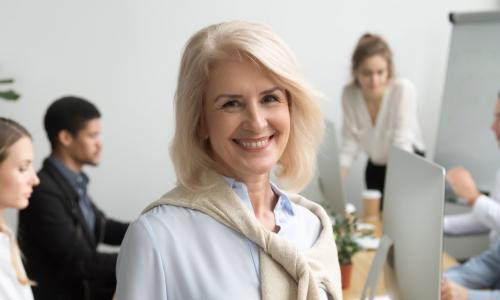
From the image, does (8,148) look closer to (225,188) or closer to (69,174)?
(69,174)

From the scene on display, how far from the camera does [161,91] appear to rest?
13.1ft

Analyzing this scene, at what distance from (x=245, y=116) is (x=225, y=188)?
14 cm

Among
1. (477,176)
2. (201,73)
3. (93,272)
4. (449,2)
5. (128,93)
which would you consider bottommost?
(93,272)

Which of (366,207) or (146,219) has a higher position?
(146,219)

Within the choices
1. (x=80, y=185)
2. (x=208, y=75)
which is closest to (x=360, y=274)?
(x=80, y=185)

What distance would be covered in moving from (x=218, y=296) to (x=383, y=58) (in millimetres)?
2471

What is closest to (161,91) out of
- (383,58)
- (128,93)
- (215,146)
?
(128,93)

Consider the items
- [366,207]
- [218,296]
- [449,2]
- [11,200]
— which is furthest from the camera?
[449,2]

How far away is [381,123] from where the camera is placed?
3311mm

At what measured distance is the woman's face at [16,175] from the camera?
5.72ft

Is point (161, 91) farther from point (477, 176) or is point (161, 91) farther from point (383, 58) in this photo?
point (477, 176)

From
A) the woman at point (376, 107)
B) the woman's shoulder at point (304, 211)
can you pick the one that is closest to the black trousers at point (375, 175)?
the woman at point (376, 107)

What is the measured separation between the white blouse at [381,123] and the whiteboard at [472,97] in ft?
0.75

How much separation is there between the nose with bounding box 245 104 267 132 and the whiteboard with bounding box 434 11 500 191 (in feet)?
8.14
